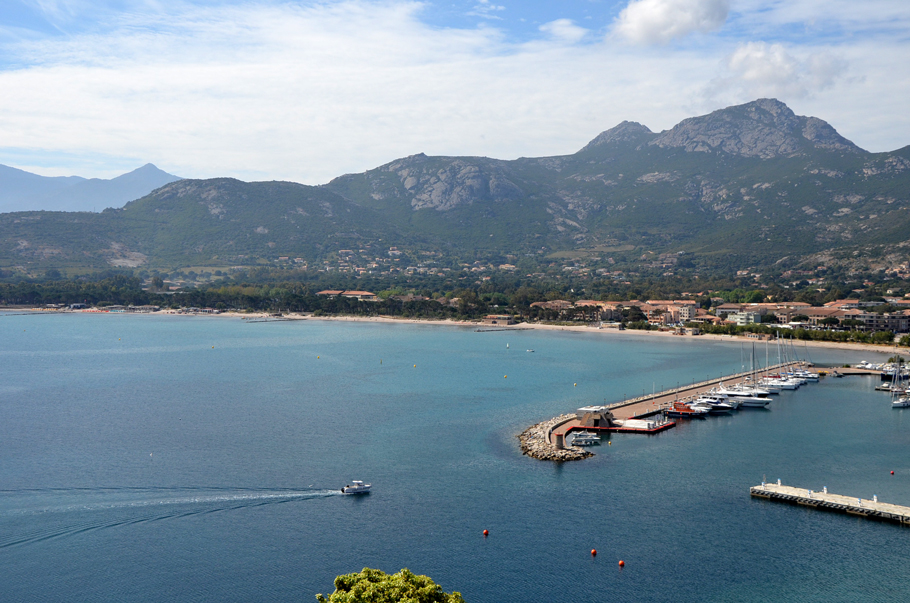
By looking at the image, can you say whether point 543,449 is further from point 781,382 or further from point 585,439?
point 781,382

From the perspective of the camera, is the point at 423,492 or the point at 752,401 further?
the point at 752,401

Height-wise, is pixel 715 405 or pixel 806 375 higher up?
pixel 806 375

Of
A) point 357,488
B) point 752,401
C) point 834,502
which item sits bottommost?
point 357,488

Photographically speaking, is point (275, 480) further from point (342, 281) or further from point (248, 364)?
point (342, 281)

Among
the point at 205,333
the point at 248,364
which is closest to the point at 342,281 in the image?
the point at 205,333

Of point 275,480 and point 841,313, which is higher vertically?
point 841,313

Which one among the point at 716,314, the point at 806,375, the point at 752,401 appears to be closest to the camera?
the point at 752,401

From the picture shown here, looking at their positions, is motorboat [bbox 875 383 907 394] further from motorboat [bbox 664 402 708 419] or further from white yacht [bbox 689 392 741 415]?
Answer: motorboat [bbox 664 402 708 419]

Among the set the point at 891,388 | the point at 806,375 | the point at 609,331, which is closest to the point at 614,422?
the point at 891,388
